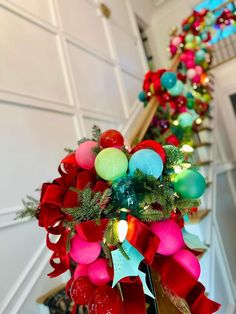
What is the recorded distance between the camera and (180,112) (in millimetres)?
2395

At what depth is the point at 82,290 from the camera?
0.84 meters

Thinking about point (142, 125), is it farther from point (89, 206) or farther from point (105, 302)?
point (105, 302)

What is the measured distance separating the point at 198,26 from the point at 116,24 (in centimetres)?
110

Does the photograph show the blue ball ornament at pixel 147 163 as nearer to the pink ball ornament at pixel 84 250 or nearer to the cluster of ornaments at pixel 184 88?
the pink ball ornament at pixel 84 250

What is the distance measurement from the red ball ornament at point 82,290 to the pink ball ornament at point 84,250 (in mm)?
77

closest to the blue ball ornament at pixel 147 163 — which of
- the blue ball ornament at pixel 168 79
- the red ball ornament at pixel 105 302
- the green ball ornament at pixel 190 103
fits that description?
the red ball ornament at pixel 105 302

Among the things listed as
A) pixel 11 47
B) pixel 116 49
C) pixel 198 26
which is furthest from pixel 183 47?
pixel 11 47

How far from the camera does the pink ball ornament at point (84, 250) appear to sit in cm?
80

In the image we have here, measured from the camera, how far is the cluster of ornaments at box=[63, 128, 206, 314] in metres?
0.79

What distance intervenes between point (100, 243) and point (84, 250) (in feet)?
0.16

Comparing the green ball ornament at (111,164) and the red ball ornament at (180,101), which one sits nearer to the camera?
the green ball ornament at (111,164)

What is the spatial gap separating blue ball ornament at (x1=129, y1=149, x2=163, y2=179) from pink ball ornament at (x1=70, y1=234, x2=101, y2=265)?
0.24 meters

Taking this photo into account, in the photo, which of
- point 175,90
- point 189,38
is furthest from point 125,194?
point 189,38

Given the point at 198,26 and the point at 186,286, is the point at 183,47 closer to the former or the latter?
the point at 198,26
